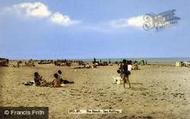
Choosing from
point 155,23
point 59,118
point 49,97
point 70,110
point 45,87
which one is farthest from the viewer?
point 45,87

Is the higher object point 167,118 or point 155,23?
point 155,23

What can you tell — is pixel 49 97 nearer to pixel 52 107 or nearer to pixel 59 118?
pixel 52 107

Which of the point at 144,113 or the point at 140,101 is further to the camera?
the point at 140,101

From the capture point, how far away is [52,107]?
15625 millimetres

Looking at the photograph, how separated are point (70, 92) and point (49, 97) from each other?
199 centimetres

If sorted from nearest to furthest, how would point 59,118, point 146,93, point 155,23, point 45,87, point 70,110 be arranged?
point 59,118, point 70,110, point 155,23, point 146,93, point 45,87

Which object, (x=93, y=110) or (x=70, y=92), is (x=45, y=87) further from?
(x=93, y=110)

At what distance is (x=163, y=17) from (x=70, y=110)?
4216 mm

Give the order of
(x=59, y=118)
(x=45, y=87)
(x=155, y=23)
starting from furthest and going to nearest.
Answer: (x=45, y=87) < (x=155, y=23) < (x=59, y=118)

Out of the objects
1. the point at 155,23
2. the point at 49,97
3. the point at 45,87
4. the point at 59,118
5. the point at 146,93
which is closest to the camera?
the point at 59,118

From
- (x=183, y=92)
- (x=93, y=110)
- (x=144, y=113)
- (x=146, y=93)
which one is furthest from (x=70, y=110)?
(x=183, y=92)

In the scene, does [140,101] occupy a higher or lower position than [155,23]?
lower

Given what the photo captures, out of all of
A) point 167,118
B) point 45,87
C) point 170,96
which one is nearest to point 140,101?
point 170,96

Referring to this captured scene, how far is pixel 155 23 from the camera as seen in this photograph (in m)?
16.1
